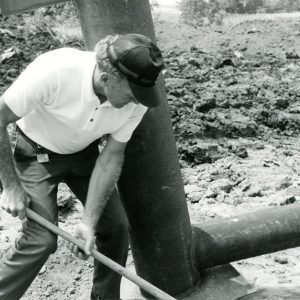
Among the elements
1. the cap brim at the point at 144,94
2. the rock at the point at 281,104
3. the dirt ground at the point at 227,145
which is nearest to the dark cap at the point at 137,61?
the cap brim at the point at 144,94

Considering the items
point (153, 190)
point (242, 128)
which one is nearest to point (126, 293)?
point (153, 190)

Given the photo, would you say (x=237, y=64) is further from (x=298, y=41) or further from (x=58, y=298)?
(x=58, y=298)

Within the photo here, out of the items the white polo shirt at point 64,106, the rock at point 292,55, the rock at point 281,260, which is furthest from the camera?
the rock at point 292,55

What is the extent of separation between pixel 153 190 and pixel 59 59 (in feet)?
3.61

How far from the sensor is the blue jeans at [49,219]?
3.06 metres

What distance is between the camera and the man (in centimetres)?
279

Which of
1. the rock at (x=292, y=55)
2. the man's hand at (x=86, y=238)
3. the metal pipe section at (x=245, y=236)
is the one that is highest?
the man's hand at (x=86, y=238)

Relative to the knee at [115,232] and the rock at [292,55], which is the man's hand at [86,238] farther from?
the rock at [292,55]

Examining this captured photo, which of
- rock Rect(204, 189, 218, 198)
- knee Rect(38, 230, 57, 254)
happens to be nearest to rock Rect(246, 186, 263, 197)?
rock Rect(204, 189, 218, 198)

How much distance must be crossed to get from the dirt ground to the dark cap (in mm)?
1717

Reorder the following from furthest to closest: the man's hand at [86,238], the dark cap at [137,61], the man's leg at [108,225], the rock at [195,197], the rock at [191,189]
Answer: the rock at [191,189] → the rock at [195,197] → the man's leg at [108,225] → the man's hand at [86,238] → the dark cap at [137,61]

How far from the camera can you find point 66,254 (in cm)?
425

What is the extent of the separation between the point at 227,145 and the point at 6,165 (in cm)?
400

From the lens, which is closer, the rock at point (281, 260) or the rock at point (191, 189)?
the rock at point (281, 260)
